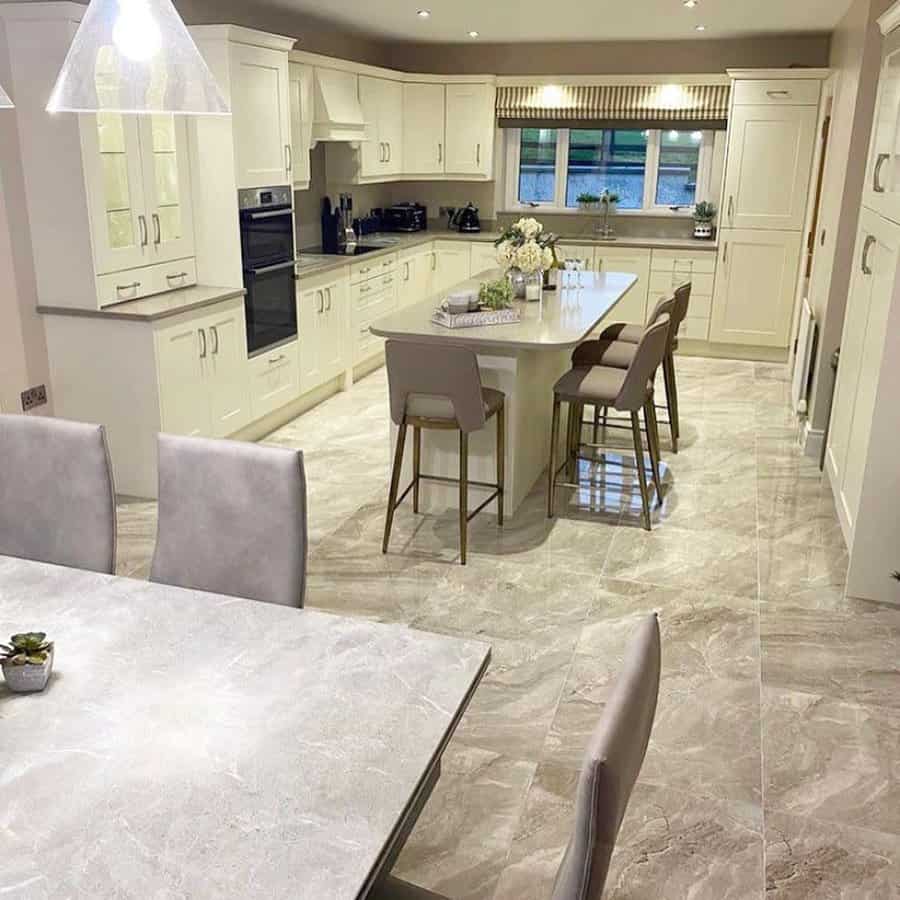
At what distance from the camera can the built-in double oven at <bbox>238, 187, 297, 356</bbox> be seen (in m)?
4.74

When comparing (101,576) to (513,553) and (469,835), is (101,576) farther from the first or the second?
(513,553)

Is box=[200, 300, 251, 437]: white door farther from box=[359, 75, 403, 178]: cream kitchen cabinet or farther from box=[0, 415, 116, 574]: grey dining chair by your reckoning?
box=[359, 75, 403, 178]: cream kitchen cabinet

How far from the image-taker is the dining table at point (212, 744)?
1.09 m

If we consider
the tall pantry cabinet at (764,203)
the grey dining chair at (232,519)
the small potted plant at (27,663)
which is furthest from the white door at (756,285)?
the small potted plant at (27,663)

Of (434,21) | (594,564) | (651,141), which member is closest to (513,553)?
(594,564)

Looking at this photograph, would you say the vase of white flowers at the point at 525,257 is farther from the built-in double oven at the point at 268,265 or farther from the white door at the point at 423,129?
the white door at the point at 423,129

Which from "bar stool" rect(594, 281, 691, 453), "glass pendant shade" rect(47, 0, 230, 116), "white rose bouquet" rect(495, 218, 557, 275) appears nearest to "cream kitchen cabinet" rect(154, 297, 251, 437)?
"white rose bouquet" rect(495, 218, 557, 275)

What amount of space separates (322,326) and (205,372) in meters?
1.41

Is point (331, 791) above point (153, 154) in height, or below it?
below

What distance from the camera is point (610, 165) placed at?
24.8ft

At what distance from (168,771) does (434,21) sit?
6.00 meters

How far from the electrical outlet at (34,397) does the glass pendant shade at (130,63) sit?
289 cm

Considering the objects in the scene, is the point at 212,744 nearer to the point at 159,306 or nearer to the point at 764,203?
the point at 159,306

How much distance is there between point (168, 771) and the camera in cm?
126
